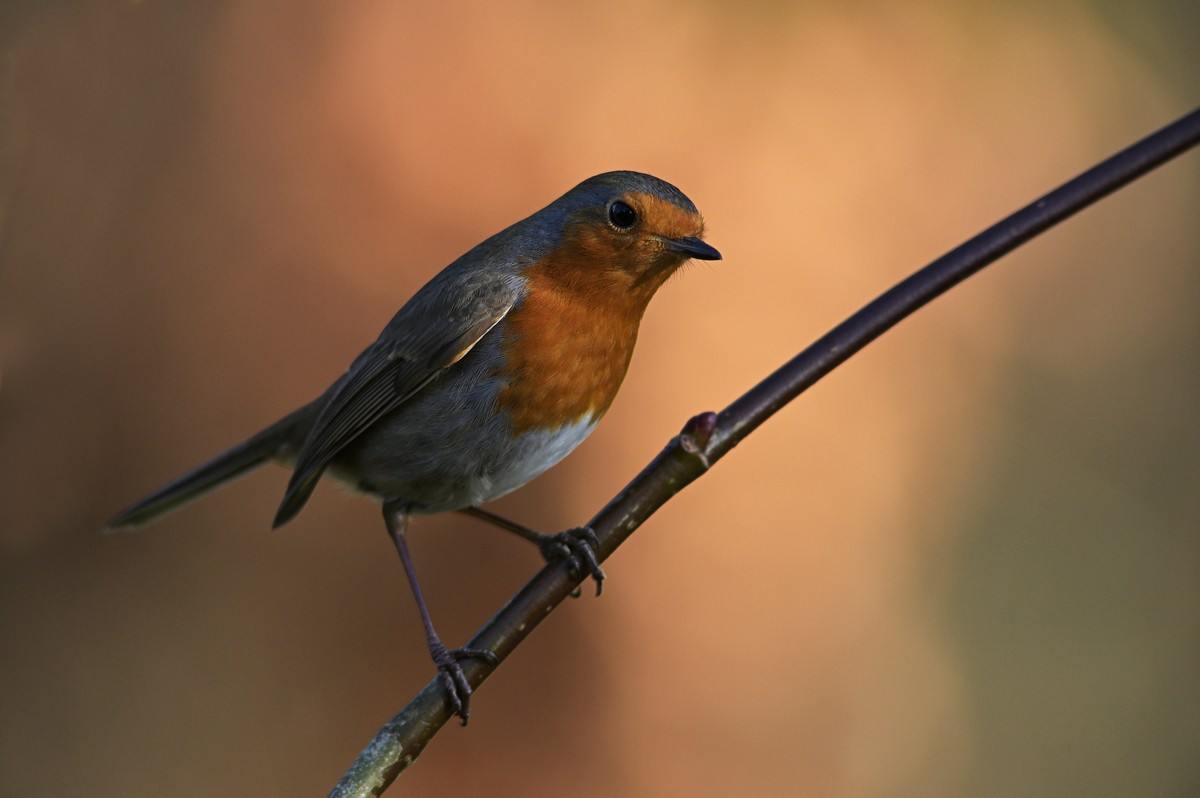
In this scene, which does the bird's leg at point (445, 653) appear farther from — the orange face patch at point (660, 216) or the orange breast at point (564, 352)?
the orange face patch at point (660, 216)

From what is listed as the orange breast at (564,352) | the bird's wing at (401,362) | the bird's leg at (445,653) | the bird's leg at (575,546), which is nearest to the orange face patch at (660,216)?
the orange breast at (564,352)

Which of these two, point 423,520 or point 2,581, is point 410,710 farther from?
point 2,581

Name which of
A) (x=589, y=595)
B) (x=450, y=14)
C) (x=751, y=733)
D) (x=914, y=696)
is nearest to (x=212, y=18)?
(x=450, y=14)

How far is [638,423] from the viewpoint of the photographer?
4.42 meters

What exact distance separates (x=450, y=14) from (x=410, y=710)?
12.1 ft

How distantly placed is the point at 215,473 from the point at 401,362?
2.50 feet

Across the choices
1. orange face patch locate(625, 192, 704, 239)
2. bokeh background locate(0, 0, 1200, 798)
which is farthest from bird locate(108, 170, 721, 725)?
bokeh background locate(0, 0, 1200, 798)

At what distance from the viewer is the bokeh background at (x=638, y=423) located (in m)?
4.05

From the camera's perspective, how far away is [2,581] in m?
3.93

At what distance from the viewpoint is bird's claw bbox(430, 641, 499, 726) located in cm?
180

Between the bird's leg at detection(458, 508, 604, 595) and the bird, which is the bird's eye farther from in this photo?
the bird's leg at detection(458, 508, 604, 595)

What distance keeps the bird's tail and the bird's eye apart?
1.24 m

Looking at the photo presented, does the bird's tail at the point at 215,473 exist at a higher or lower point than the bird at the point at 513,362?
lower

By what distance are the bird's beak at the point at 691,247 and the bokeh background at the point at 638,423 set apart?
193 cm
